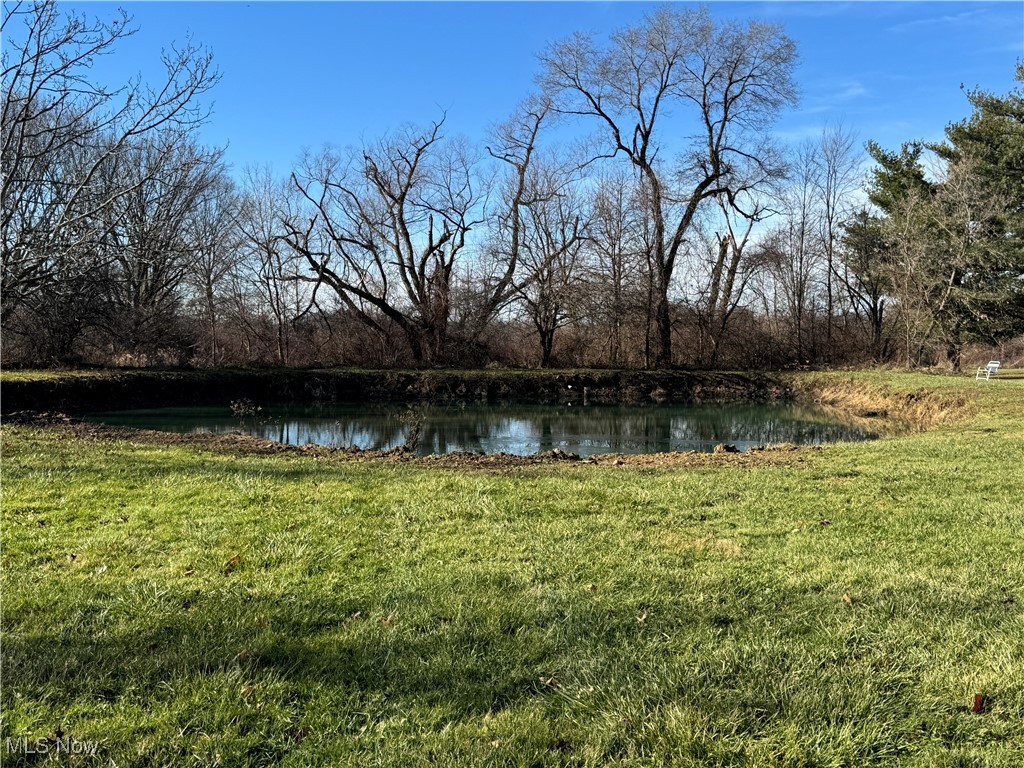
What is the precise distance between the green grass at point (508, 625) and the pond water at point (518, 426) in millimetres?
6893

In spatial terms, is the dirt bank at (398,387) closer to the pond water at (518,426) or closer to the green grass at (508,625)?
the pond water at (518,426)

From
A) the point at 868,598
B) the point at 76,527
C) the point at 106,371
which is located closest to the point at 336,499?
the point at 76,527

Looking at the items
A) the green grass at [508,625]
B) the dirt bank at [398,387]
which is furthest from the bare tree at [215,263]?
the green grass at [508,625]

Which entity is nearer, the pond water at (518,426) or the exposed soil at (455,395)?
the exposed soil at (455,395)

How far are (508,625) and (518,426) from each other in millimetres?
13805

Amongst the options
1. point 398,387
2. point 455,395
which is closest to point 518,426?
point 455,395

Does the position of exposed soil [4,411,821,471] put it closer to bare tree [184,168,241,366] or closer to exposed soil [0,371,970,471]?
exposed soil [0,371,970,471]

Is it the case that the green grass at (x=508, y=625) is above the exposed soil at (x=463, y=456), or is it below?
below

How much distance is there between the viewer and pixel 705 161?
30.1m

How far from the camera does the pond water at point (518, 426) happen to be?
14.1 metres

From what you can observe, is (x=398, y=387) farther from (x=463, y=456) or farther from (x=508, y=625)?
(x=508, y=625)

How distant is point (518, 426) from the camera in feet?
56.6

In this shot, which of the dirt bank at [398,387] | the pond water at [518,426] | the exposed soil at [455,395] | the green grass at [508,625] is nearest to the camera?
the green grass at [508,625]

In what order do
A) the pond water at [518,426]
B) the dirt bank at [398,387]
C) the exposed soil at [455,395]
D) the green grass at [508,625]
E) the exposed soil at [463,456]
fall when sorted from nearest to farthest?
the green grass at [508,625]
the exposed soil at [463,456]
the exposed soil at [455,395]
the pond water at [518,426]
the dirt bank at [398,387]
